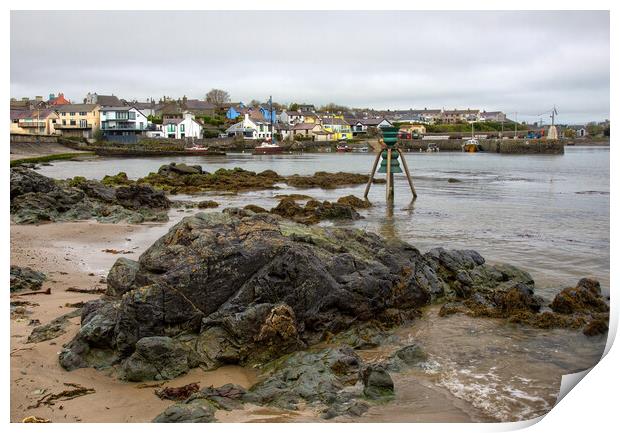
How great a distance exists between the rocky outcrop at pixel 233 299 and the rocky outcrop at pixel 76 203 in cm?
1002

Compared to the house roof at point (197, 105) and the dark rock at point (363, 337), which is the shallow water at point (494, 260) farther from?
the house roof at point (197, 105)

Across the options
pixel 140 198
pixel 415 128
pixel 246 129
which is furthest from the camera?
pixel 415 128

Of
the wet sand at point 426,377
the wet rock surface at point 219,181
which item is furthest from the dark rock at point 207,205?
the wet sand at point 426,377

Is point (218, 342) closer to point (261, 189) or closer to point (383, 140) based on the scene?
point (383, 140)

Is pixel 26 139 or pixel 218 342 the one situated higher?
pixel 26 139

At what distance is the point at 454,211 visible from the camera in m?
20.8

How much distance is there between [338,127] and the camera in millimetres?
120000

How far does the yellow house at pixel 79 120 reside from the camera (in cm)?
8810

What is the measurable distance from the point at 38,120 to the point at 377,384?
296ft

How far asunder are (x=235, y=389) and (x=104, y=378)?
146 centimetres

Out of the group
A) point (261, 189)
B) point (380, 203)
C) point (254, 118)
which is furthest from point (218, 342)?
point (254, 118)

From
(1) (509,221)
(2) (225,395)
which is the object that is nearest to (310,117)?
(1) (509,221)

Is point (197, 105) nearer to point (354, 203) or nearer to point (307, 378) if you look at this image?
point (354, 203)

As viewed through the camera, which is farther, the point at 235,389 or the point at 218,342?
the point at 218,342
